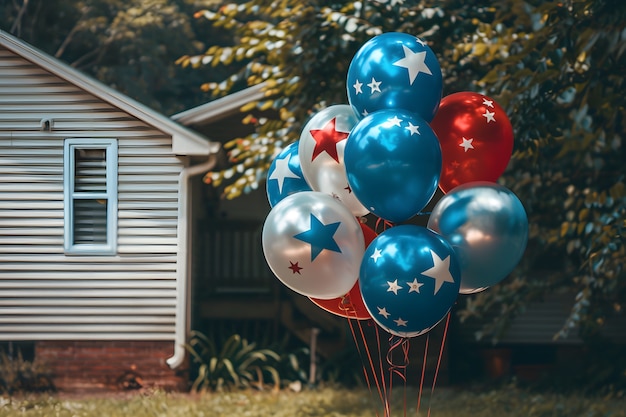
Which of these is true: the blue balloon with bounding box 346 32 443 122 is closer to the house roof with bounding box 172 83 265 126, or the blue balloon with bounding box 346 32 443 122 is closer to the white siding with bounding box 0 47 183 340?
the white siding with bounding box 0 47 183 340

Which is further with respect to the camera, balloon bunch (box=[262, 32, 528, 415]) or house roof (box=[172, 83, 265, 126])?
house roof (box=[172, 83, 265, 126])

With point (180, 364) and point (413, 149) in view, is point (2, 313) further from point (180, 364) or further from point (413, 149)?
point (413, 149)

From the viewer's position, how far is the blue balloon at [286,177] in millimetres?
4348

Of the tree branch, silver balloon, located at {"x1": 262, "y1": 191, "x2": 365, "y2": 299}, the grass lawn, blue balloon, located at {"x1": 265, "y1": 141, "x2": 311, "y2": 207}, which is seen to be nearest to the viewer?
silver balloon, located at {"x1": 262, "y1": 191, "x2": 365, "y2": 299}

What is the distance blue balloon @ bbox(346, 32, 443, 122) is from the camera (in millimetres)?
3834

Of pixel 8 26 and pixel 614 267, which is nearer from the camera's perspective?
pixel 614 267

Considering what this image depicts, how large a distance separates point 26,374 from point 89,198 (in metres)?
1.51

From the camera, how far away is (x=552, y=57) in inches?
213

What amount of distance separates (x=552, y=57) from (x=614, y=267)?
1592 millimetres

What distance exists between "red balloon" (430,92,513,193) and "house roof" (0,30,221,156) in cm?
385

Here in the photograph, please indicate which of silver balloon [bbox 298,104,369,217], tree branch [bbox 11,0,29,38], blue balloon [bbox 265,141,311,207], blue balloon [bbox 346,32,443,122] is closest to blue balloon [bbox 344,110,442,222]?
blue balloon [bbox 346,32,443,122]

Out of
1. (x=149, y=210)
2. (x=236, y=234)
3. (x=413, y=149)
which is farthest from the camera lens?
(x=236, y=234)

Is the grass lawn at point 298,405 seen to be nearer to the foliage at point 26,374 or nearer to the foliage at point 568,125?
the foliage at point 26,374

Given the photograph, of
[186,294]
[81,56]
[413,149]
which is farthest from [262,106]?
[81,56]
